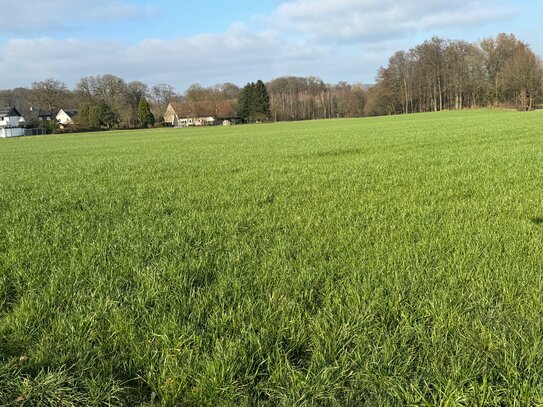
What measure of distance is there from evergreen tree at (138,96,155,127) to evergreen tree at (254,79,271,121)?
91.1 ft

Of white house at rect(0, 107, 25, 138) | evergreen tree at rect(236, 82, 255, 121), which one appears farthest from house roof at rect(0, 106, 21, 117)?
evergreen tree at rect(236, 82, 255, 121)

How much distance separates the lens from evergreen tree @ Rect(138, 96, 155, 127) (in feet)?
335

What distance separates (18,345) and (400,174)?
9.79 meters

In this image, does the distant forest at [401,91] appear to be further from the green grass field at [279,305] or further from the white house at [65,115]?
the green grass field at [279,305]

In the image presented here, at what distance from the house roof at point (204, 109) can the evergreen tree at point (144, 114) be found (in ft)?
71.7

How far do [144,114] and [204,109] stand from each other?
89.2 ft

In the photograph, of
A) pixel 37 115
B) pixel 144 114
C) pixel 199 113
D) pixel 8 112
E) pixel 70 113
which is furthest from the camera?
pixel 70 113

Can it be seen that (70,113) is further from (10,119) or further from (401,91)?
(401,91)

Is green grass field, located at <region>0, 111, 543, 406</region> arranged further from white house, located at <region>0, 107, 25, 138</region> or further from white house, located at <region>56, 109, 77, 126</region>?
white house, located at <region>56, 109, 77, 126</region>

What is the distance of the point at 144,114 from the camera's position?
338 feet

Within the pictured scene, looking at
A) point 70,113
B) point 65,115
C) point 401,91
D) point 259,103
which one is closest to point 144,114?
point 259,103

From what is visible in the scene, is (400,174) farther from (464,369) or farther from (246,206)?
(464,369)

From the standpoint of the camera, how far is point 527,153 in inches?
562

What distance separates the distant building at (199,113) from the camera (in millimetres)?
125812
